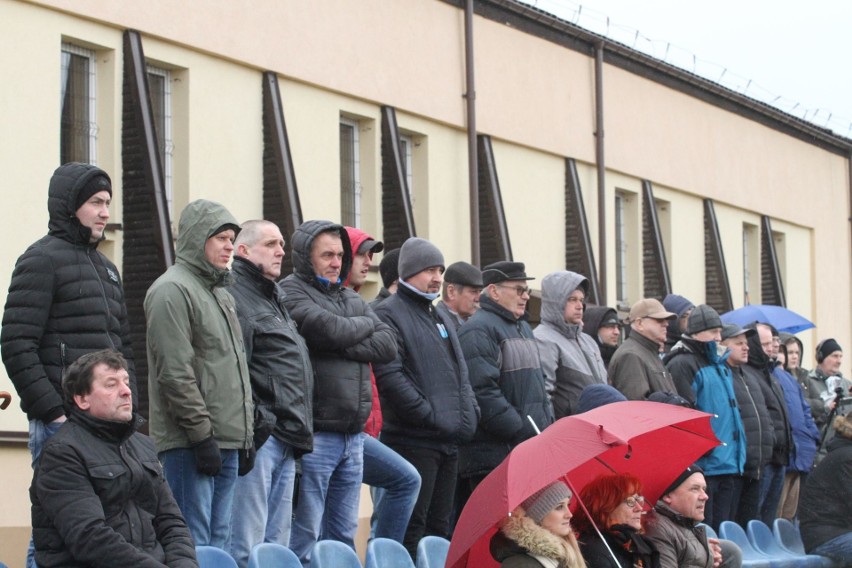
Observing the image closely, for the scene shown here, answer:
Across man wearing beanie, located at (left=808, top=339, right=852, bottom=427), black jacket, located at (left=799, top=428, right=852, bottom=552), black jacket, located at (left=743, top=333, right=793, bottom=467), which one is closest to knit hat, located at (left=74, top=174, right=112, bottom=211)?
black jacket, located at (left=799, top=428, right=852, bottom=552)

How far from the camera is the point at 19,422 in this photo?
40.3ft

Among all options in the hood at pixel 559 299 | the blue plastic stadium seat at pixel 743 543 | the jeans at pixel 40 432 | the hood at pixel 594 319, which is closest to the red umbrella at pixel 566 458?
the jeans at pixel 40 432

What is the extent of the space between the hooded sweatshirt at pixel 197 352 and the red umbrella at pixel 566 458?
135 cm

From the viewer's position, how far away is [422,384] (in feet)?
33.2

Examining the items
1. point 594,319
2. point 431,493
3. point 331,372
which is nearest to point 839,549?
point 594,319

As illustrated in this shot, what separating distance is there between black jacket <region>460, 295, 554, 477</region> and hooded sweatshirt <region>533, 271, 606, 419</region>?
1.49 feet

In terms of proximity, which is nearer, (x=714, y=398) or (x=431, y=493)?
(x=431, y=493)

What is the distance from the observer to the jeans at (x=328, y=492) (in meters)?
9.09

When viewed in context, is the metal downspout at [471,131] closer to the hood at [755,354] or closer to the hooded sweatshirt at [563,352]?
the hood at [755,354]

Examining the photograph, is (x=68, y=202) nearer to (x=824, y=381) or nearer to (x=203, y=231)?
(x=203, y=231)

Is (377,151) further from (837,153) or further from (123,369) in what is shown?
(837,153)

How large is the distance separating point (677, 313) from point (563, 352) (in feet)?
12.9

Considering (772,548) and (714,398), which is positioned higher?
(714,398)

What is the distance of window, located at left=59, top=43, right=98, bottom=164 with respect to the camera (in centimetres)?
1355
